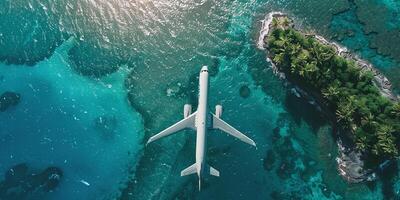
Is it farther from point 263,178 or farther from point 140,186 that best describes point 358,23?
point 140,186

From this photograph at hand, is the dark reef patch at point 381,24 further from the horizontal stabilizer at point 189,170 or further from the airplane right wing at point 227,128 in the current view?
the horizontal stabilizer at point 189,170

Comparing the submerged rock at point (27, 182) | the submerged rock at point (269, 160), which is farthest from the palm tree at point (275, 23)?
the submerged rock at point (27, 182)

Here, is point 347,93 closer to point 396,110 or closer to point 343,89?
point 343,89

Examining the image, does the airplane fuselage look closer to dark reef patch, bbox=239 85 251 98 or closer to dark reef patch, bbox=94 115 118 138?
dark reef patch, bbox=239 85 251 98

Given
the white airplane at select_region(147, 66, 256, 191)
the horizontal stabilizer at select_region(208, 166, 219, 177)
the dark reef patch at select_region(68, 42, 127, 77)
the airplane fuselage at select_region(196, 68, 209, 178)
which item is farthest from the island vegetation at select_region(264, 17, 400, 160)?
the dark reef patch at select_region(68, 42, 127, 77)

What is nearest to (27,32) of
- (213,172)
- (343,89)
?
(213,172)

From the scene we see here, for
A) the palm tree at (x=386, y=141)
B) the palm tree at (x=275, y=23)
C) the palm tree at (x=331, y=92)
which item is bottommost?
the palm tree at (x=386, y=141)
